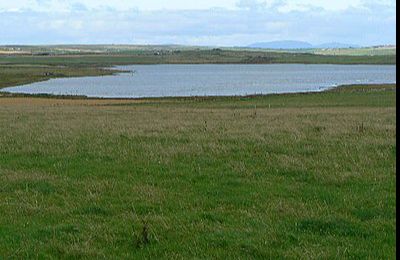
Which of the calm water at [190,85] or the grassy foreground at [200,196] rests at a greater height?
the grassy foreground at [200,196]

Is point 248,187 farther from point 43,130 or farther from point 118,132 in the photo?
point 43,130

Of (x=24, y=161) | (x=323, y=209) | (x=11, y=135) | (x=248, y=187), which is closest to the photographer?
(x=323, y=209)

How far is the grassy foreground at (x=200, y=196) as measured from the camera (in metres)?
7.93

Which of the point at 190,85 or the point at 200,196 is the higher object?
the point at 200,196

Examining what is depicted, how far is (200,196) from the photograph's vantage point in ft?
34.8

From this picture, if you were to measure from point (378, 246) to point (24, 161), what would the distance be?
8931mm

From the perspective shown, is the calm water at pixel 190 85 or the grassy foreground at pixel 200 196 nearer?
the grassy foreground at pixel 200 196

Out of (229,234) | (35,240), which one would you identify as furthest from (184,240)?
(35,240)

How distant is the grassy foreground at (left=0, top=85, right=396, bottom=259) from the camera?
793cm

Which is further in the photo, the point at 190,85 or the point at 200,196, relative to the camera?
the point at 190,85

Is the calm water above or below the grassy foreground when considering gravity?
below

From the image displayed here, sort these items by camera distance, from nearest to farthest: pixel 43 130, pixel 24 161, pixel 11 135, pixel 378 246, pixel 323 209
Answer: pixel 378 246
pixel 323 209
pixel 24 161
pixel 11 135
pixel 43 130

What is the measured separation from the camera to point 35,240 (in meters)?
8.17

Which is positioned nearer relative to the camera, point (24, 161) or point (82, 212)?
point (82, 212)
